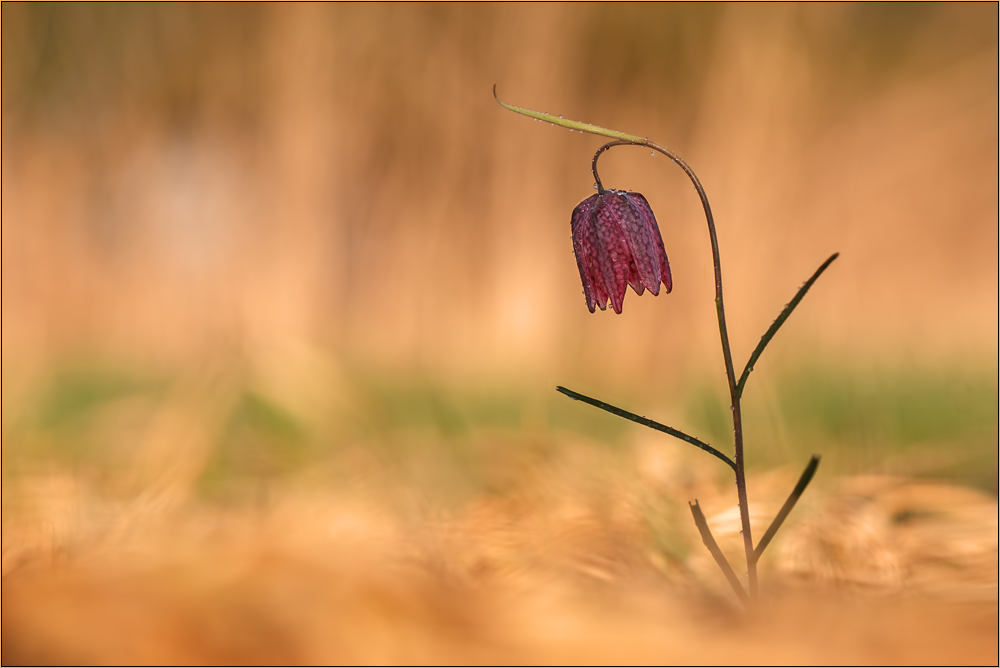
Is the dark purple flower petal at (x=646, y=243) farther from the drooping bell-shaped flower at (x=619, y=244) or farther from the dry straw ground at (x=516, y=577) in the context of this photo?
the dry straw ground at (x=516, y=577)

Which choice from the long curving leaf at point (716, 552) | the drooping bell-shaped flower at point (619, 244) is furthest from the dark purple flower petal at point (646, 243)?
the long curving leaf at point (716, 552)

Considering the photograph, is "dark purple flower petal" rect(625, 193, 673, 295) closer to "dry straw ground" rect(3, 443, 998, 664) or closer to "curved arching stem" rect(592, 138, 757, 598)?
"curved arching stem" rect(592, 138, 757, 598)

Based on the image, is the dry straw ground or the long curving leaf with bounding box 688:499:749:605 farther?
the long curving leaf with bounding box 688:499:749:605

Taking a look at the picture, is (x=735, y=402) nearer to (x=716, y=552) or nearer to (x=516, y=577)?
(x=716, y=552)

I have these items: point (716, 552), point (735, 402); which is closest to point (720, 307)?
point (735, 402)

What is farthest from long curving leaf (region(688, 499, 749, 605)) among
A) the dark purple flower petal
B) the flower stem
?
the dark purple flower petal

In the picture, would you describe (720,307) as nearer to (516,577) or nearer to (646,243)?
(646,243)

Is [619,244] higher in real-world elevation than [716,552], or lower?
higher

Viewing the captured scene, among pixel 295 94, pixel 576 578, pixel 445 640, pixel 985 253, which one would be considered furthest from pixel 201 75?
pixel 985 253

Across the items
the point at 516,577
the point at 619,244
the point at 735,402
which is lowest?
the point at 516,577
